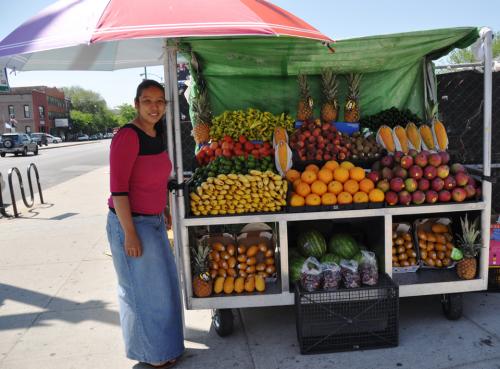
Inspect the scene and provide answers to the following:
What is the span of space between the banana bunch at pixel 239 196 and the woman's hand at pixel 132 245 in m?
0.71

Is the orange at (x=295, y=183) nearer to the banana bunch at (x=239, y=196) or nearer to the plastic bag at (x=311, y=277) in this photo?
the banana bunch at (x=239, y=196)

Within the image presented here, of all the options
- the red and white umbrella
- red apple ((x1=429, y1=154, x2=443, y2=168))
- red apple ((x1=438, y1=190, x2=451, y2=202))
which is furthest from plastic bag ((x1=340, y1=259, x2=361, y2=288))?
the red and white umbrella

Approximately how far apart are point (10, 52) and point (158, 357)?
2.27 metres

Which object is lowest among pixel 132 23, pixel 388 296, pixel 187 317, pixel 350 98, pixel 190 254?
pixel 187 317

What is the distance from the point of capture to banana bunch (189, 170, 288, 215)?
348cm

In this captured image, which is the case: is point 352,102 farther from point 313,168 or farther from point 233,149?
point 233,149

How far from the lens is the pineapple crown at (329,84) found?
454 centimetres

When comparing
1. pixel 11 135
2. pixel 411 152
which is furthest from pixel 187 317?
pixel 11 135

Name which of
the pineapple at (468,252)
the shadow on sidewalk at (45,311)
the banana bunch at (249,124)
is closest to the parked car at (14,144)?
the shadow on sidewalk at (45,311)

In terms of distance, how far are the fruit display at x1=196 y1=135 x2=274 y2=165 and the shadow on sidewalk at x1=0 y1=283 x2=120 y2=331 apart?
1.80 metres

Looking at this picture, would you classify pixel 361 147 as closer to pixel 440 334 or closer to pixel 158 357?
pixel 440 334

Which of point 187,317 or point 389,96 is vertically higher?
point 389,96

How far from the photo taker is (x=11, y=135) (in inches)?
1152

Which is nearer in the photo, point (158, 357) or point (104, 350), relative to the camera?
point (158, 357)
